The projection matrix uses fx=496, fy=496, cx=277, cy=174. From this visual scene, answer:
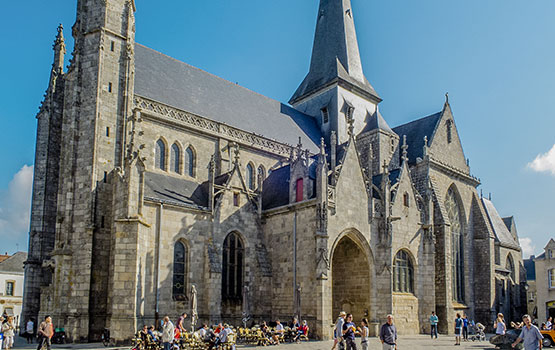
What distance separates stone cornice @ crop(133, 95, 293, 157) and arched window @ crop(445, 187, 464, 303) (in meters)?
11.6

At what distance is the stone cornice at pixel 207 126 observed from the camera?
23.8m

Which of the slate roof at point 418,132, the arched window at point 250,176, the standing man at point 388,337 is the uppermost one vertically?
the slate roof at point 418,132

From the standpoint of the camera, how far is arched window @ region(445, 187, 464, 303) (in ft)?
102

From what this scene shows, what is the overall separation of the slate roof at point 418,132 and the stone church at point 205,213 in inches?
38.2

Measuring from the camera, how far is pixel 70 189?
2048 centimetres

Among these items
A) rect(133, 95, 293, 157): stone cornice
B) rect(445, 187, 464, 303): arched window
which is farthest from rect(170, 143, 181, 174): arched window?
rect(445, 187, 464, 303): arched window

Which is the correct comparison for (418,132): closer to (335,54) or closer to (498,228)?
(335,54)

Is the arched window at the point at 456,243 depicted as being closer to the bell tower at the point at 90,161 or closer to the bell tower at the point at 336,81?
the bell tower at the point at 336,81

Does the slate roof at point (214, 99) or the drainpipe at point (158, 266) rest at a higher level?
the slate roof at point (214, 99)

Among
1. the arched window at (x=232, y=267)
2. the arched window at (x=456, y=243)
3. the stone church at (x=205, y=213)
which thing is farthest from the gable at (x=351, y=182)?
the arched window at (x=456, y=243)

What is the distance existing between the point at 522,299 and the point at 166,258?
3093cm

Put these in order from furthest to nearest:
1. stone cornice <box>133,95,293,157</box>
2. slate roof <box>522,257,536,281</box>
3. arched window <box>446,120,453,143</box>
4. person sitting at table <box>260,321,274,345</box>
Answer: slate roof <box>522,257,536,281</box> < arched window <box>446,120,453,143</box> < stone cornice <box>133,95,293,157</box> < person sitting at table <box>260,321,274,345</box>

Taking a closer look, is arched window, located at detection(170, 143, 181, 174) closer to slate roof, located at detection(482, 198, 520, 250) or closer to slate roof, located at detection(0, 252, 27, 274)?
slate roof, located at detection(482, 198, 520, 250)

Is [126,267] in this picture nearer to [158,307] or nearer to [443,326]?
[158,307]
